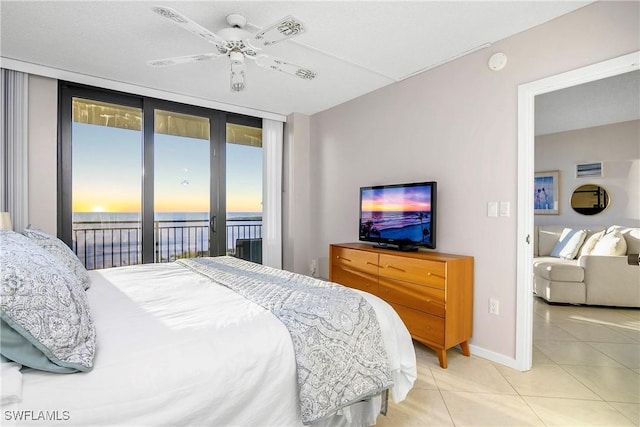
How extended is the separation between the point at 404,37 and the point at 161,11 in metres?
1.74

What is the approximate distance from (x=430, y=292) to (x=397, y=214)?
2.87 feet

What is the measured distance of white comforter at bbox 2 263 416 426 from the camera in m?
0.97

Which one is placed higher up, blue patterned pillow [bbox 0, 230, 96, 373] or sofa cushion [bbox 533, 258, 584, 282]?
blue patterned pillow [bbox 0, 230, 96, 373]

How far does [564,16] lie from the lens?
2285 millimetres

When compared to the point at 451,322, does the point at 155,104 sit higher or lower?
higher

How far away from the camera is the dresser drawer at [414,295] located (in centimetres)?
256

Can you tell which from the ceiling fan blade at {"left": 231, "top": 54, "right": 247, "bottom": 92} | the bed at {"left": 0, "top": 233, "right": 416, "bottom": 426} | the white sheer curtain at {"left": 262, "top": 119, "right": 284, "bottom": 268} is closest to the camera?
the bed at {"left": 0, "top": 233, "right": 416, "bottom": 426}

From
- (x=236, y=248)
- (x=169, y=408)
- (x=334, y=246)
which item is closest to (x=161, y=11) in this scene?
(x=169, y=408)

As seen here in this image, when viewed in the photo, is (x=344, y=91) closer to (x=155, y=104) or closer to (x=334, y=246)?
(x=334, y=246)

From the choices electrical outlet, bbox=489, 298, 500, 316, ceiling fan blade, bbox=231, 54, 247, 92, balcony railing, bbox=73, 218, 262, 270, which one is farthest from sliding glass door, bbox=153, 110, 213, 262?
electrical outlet, bbox=489, 298, 500, 316

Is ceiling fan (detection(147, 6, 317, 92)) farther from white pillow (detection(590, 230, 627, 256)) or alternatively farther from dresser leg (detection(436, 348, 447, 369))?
white pillow (detection(590, 230, 627, 256))

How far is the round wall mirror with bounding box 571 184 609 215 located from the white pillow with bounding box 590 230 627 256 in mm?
1007

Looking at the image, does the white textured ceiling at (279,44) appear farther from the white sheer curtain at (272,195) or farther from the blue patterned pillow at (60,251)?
the blue patterned pillow at (60,251)

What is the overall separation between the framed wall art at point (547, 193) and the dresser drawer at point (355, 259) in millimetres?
4123
